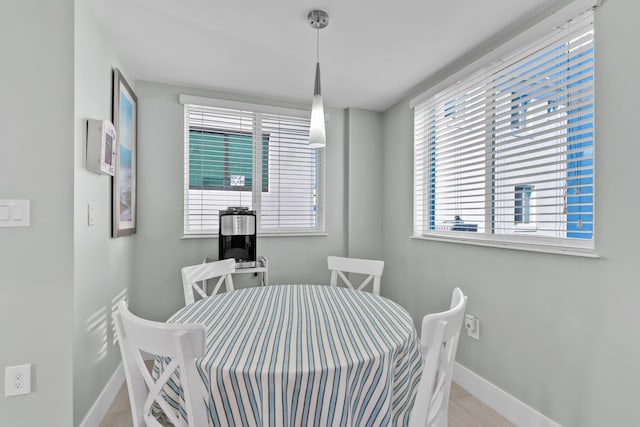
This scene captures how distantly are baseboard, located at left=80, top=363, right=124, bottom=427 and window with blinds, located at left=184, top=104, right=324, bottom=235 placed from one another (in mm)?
1140

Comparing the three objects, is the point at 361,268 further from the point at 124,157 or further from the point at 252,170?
the point at 124,157

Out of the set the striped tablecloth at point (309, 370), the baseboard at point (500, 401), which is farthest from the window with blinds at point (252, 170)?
the baseboard at point (500, 401)

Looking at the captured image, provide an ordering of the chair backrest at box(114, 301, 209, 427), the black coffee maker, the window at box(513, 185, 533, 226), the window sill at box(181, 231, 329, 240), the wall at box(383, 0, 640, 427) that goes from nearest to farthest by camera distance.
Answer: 1. the chair backrest at box(114, 301, 209, 427)
2. the wall at box(383, 0, 640, 427)
3. the window at box(513, 185, 533, 226)
4. the black coffee maker
5. the window sill at box(181, 231, 329, 240)

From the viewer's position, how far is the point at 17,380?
1.36m

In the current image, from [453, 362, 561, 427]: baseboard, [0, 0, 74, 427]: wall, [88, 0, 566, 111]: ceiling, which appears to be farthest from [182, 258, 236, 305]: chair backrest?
[453, 362, 561, 427]: baseboard

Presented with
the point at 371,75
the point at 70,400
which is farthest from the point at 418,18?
the point at 70,400

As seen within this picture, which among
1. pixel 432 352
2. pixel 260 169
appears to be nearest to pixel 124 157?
pixel 260 169

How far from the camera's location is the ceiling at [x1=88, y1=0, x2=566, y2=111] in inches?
63.9

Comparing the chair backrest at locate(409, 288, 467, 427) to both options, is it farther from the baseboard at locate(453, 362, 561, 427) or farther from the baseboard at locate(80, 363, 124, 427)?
the baseboard at locate(80, 363, 124, 427)

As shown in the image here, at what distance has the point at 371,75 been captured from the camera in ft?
7.86

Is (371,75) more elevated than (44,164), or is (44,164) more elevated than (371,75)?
(371,75)

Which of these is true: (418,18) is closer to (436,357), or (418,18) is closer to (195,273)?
(436,357)

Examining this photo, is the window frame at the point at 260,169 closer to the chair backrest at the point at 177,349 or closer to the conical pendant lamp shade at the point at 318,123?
the conical pendant lamp shade at the point at 318,123

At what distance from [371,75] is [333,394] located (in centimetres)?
Result: 226
